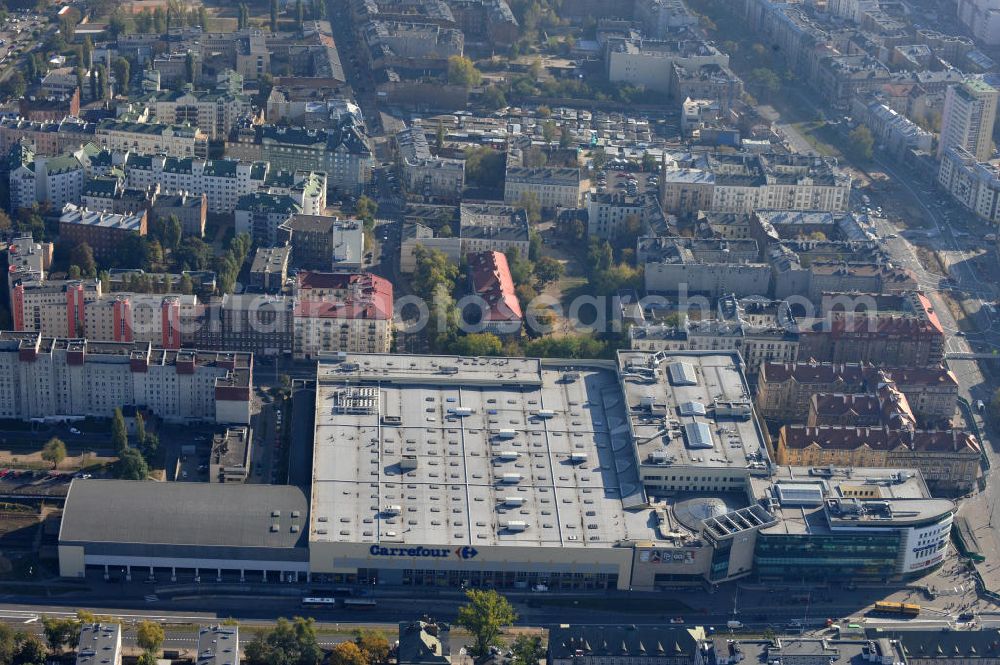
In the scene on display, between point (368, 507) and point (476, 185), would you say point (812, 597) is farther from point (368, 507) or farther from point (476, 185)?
point (476, 185)

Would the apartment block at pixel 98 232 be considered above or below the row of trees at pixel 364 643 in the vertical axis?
above

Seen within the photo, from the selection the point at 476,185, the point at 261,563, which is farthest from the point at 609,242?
the point at 261,563

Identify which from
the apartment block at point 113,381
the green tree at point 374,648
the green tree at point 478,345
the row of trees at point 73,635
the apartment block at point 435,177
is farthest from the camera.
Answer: the apartment block at point 435,177

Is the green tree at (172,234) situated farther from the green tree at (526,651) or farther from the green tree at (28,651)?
the green tree at (526,651)

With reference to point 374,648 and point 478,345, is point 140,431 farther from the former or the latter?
point 374,648

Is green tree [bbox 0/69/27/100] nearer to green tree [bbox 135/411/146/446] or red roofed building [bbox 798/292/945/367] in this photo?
green tree [bbox 135/411/146/446]

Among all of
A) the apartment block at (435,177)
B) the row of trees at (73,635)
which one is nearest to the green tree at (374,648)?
the row of trees at (73,635)

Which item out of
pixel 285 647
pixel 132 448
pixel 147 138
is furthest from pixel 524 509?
pixel 147 138
